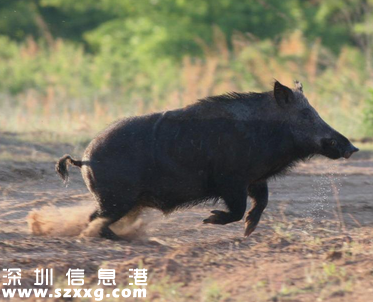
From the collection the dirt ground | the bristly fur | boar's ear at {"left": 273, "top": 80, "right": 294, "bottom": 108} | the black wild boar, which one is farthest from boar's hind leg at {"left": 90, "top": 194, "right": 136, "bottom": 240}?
boar's ear at {"left": 273, "top": 80, "right": 294, "bottom": 108}

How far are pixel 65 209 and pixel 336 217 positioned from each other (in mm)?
2459

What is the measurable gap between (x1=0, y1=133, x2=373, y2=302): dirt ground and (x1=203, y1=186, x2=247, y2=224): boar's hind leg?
0.19m

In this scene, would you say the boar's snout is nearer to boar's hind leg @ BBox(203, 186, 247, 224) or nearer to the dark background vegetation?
boar's hind leg @ BBox(203, 186, 247, 224)

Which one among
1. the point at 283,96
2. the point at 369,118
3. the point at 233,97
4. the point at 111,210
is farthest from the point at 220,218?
the point at 369,118

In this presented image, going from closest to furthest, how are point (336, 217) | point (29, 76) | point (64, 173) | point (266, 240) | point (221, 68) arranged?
1. point (266, 240)
2. point (64, 173)
3. point (336, 217)
4. point (221, 68)
5. point (29, 76)

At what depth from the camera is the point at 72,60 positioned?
2148 cm

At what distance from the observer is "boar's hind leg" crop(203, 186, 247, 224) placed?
6879 mm

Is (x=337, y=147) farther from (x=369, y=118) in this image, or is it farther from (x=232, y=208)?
(x=369, y=118)

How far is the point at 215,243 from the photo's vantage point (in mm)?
6707

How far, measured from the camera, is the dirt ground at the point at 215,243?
17.4 feet

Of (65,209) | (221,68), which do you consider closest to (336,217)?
(65,209)

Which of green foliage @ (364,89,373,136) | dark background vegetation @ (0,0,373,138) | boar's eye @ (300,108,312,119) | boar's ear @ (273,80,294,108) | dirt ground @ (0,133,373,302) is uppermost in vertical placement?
dark background vegetation @ (0,0,373,138)

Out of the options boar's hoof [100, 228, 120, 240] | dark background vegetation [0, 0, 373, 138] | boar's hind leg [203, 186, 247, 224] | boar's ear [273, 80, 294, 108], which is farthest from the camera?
dark background vegetation [0, 0, 373, 138]

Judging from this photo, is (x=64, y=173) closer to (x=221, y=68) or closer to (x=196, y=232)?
(x=196, y=232)
